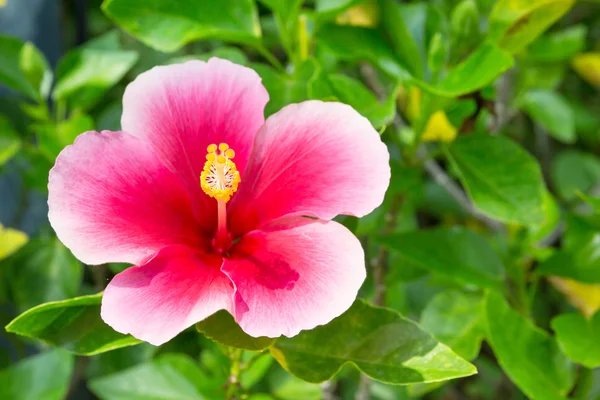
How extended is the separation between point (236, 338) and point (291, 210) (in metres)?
0.17

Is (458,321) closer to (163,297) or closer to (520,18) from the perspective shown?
(520,18)

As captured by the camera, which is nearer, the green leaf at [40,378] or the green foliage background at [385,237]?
the green foliage background at [385,237]

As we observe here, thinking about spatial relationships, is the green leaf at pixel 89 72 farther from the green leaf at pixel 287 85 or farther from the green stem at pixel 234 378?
the green stem at pixel 234 378

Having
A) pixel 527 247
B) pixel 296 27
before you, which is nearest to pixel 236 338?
pixel 296 27

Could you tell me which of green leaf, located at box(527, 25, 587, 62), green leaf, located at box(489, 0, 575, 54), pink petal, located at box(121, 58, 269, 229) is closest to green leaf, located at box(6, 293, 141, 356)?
pink petal, located at box(121, 58, 269, 229)

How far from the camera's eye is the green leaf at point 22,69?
1.25 metres

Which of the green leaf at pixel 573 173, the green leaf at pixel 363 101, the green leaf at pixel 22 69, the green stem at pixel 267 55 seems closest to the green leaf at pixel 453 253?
the green leaf at pixel 363 101

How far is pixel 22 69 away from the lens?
1280mm

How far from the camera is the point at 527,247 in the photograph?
131cm

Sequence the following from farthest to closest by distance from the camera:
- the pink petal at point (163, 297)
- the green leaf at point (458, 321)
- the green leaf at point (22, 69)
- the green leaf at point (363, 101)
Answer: the green leaf at point (22, 69), the green leaf at point (458, 321), the green leaf at point (363, 101), the pink petal at point (163, 297)

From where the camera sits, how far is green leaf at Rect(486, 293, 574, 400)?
100 cm

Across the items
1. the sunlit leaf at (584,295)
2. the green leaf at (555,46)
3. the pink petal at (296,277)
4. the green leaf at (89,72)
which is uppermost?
the pink petal at (296,277)

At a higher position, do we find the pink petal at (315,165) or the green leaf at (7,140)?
the pink petal at (315,165)

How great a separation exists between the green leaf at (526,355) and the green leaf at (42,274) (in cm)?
84
